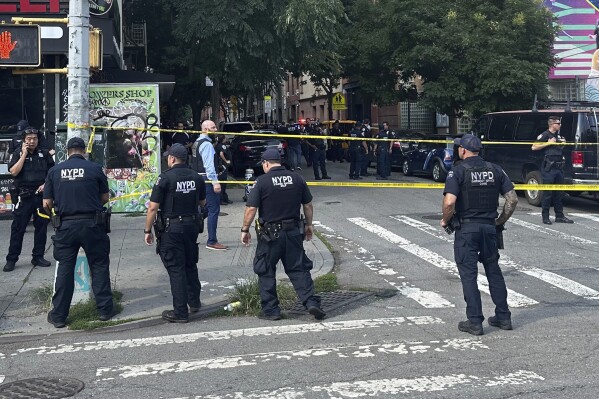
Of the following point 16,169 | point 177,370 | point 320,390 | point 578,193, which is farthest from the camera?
point 578,193

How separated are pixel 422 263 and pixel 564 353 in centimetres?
449

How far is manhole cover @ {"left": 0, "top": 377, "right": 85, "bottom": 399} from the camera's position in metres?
5.70

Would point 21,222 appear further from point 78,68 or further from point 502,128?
point 502,128

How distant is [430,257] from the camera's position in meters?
11.4

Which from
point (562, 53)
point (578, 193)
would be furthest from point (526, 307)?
point (562, 53)

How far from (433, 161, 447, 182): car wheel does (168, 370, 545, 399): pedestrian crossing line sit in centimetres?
1602

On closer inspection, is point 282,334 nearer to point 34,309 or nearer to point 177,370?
point 177,370

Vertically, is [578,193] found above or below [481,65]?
below

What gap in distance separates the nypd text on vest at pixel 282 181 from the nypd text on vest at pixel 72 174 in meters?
1.93

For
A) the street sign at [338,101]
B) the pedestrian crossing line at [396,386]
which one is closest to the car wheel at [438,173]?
the street sign at [338,101]

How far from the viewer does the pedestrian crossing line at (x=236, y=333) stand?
23.2 ft

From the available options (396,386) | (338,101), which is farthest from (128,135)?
(338,101)

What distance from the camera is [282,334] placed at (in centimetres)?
730

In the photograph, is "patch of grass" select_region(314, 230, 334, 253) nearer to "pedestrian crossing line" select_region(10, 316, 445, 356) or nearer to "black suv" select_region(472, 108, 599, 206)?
"pedestrian crossing line" select_region(10, 316, 445, 356)
